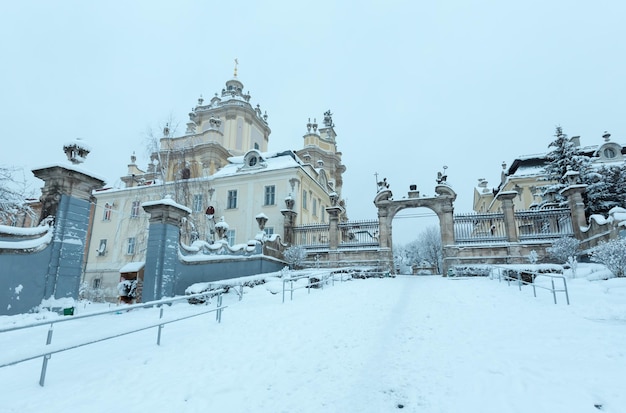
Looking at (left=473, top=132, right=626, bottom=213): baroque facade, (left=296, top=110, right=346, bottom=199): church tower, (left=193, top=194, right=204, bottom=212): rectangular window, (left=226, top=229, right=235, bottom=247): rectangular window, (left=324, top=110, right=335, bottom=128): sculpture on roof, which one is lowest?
(left=226, top=229, right=235, bottom=247): rectangular window

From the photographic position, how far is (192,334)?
6562 mm

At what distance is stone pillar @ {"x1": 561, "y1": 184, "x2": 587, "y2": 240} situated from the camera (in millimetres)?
18295

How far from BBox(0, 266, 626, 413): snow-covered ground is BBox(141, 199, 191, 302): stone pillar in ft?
11.5

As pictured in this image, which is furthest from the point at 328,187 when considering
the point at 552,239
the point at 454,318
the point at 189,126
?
the point at 454,318

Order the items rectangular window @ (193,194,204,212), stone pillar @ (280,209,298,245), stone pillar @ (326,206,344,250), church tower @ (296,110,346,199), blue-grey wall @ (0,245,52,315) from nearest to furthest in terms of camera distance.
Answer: blue-grey wall @ (0,245,52,315), stone pillar @ (326,206,344,250), stone pillar @ (280,209,298,245), rectangular window @ (193,194,204,212), church tower @ (296,110,346,199)

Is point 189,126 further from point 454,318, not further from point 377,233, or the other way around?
point 454,318

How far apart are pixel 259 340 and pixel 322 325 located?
1575 mm

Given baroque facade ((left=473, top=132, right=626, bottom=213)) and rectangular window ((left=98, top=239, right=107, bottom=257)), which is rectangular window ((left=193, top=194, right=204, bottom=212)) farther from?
baroque facade ((left=473, top=132, right=626, bottom=213))

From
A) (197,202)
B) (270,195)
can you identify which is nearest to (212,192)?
(197,202)

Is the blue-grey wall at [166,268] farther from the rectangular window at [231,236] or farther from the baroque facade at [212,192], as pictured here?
the rectangular window at [231,236]

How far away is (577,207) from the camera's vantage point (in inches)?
725

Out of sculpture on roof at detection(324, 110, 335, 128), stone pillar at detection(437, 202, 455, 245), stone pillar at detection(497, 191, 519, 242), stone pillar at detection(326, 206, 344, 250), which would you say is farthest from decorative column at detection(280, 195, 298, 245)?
sculpture on roof at detection(324, 110, 335, 128)

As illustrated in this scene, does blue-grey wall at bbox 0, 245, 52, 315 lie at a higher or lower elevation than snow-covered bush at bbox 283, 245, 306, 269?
lower

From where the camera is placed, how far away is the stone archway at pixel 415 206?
70.6ft
